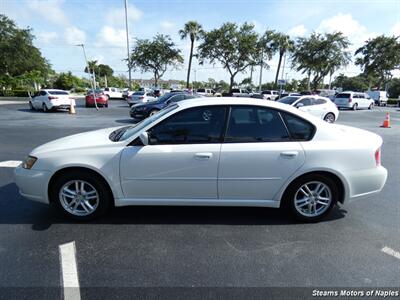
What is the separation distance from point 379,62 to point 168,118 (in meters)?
57.4

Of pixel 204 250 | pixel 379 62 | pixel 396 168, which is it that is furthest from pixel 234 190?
pixel 379 62

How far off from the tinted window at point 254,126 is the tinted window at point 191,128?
147mm

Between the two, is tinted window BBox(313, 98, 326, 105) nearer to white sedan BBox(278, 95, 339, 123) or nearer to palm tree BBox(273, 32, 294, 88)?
white sedan BBox(278, 95, 339, 123)

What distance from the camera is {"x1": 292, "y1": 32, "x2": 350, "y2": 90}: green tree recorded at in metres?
41.7

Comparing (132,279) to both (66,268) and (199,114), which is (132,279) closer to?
(66,268)

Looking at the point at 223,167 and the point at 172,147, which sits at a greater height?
the point at 172,147

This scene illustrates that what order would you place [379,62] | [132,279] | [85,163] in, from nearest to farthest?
[132,279] < [85,163] < [379,62]

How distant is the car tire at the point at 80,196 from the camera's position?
11.2ft

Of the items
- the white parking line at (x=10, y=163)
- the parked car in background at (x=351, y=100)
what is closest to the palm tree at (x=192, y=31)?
the parked car in background at (x=351, y=100)

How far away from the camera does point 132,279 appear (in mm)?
2553

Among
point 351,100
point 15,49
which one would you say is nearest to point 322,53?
point 351,100

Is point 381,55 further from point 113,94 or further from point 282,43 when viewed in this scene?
point 113,94

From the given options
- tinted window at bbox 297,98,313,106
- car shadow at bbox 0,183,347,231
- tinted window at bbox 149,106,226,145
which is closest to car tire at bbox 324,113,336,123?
tinted window at bbox 297,98,313,106

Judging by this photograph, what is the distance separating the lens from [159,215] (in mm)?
3756
